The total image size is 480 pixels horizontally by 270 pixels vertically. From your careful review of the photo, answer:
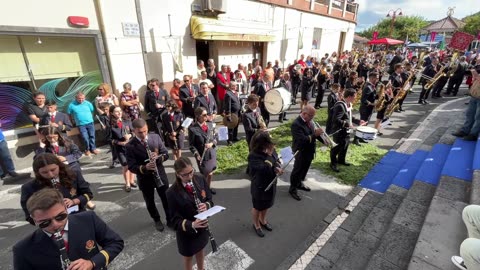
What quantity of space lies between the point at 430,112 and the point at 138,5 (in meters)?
12.2

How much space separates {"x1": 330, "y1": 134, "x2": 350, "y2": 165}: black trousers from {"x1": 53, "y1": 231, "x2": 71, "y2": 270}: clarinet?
223 inches

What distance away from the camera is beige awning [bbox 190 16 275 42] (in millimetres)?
9281

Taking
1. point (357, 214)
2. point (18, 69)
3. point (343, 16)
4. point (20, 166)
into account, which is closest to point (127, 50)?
point (18, 69)

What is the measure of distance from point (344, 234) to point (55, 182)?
4317 millimetres

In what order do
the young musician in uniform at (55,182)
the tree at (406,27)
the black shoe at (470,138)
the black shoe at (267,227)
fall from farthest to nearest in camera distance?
the tree at (406,27), the black shoe at (470,138), the black shoe at (267,227), the young musician in uniform at (55,182)

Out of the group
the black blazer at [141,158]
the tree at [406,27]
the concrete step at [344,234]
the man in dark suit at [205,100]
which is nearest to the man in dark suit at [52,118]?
the black blazer at [141,158]

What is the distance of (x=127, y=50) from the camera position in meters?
7.81

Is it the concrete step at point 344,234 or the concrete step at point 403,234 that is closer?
the concrete step at point 403,234

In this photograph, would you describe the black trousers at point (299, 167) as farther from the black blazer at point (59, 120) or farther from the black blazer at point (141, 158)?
the black blazer at point (59, 120)

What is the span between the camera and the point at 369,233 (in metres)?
3.93

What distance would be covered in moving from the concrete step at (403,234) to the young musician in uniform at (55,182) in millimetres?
3912

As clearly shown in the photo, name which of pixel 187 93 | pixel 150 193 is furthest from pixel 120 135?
pixel 187 93

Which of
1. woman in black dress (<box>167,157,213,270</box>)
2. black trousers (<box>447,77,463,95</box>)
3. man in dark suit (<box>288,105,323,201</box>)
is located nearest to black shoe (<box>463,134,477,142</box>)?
man in dark suit (<box>288,105,323,201</box>)

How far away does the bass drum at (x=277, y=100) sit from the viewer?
23.9ft
